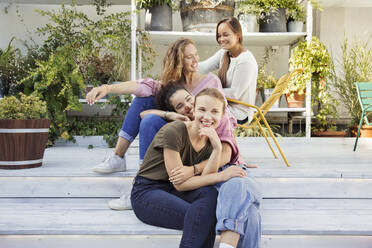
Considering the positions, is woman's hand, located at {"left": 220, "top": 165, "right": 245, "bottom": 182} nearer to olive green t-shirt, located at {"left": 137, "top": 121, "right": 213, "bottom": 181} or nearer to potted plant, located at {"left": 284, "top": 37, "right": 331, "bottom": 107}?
olive green t-shirt, located at {"left": 137, "top": 121, "right": 213, "bottom": 181}

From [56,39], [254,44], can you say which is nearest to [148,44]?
[56,39]

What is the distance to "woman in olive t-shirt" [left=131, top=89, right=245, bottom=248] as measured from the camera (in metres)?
1.52

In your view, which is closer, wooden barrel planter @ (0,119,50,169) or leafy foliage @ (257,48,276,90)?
wooden barrel planter @ (0,119,50,169)

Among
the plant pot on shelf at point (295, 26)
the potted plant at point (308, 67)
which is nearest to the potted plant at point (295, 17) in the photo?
the plant pot on shelf at point (295, 26)

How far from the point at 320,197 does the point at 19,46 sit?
3926 mm

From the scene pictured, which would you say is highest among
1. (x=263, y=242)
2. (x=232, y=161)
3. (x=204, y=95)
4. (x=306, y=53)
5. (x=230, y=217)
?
(x=306, y=53)

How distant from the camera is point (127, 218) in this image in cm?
181

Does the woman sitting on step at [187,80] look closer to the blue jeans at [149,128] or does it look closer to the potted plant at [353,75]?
the blue jeans at [149,128]

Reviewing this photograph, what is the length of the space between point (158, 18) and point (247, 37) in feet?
3.45

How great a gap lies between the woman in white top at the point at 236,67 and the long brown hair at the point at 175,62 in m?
0.50

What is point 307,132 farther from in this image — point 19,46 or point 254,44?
point 19,46

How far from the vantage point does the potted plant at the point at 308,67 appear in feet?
12.4

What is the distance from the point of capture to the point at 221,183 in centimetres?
163

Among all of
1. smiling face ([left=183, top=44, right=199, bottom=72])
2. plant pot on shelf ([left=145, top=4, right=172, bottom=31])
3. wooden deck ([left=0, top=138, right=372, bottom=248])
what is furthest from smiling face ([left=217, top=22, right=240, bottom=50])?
plant pot on shelf ([left=145, top=4, right=172, bottom=31])
